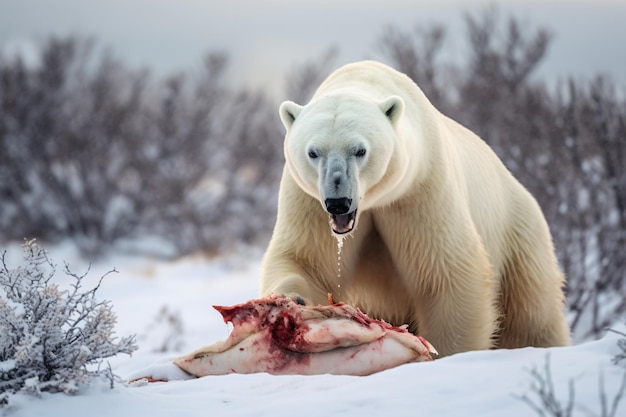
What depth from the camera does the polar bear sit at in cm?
354

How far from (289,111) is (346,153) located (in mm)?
533

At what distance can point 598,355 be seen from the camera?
104 inches

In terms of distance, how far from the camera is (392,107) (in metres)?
3.73

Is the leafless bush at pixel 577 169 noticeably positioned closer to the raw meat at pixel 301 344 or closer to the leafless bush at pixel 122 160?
the raw meat at pixel 301 344

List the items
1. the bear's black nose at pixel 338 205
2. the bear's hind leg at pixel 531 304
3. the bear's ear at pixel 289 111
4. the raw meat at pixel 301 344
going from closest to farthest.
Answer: the raw meat at pixel 301 344 < the bear's black nose at pixel 338 205 < the bear's ear at pixel 289 111 < the bear's hind leg at pixel 531 304

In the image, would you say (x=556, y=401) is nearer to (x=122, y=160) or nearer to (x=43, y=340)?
(x=43, y=340)

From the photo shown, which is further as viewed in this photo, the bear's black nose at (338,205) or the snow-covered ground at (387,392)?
the bear's black nose at (338,205)

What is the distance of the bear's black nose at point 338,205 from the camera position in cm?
339

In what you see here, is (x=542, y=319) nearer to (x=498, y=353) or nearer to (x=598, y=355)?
(x=498, y=353)

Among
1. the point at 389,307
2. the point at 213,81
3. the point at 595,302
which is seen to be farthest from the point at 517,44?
the point at 389,307

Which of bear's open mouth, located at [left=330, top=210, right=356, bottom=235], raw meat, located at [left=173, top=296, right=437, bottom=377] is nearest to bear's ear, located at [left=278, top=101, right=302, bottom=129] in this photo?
bear's open mouth, located at [left=330, top=210, right=356, bottom=235]

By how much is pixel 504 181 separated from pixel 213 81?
13.5 metres

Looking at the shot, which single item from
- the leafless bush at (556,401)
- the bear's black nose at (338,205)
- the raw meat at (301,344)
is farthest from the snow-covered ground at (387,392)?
the bear's black nose at (338,205)

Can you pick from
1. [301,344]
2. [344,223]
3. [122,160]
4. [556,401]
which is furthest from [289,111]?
[122,160]
